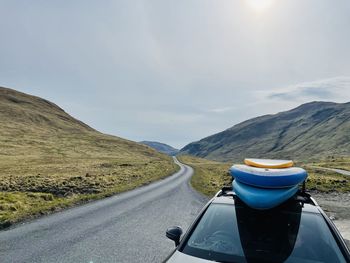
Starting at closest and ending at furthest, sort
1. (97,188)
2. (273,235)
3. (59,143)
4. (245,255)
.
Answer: (245,255) < (273,235) < (97,188) < (59,143)

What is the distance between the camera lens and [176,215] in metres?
17.3

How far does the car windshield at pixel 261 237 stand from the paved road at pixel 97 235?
15.5 ft

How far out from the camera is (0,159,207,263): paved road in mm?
9992

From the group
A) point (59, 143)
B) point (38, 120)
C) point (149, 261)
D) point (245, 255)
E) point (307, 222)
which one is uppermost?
point (38, 120)

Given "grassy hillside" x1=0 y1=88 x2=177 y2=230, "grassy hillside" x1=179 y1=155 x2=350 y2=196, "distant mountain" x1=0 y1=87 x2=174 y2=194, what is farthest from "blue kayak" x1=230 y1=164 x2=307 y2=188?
"grassy hillside" x1=179 y1=155 x2=350 y2=196

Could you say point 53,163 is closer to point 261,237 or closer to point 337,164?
point 337,164

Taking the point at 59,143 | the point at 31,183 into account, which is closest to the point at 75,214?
the point at 31,183

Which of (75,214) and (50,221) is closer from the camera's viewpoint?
(50,221)

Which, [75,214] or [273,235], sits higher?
[273,235]

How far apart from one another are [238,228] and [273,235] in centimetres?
51

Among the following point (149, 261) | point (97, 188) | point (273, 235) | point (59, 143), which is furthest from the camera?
point (59, 143)

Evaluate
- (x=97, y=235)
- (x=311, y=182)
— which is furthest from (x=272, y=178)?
(x=311, y=182)

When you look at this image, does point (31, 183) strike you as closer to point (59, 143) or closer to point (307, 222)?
point (307, 222)

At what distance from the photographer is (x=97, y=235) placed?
493 inches
